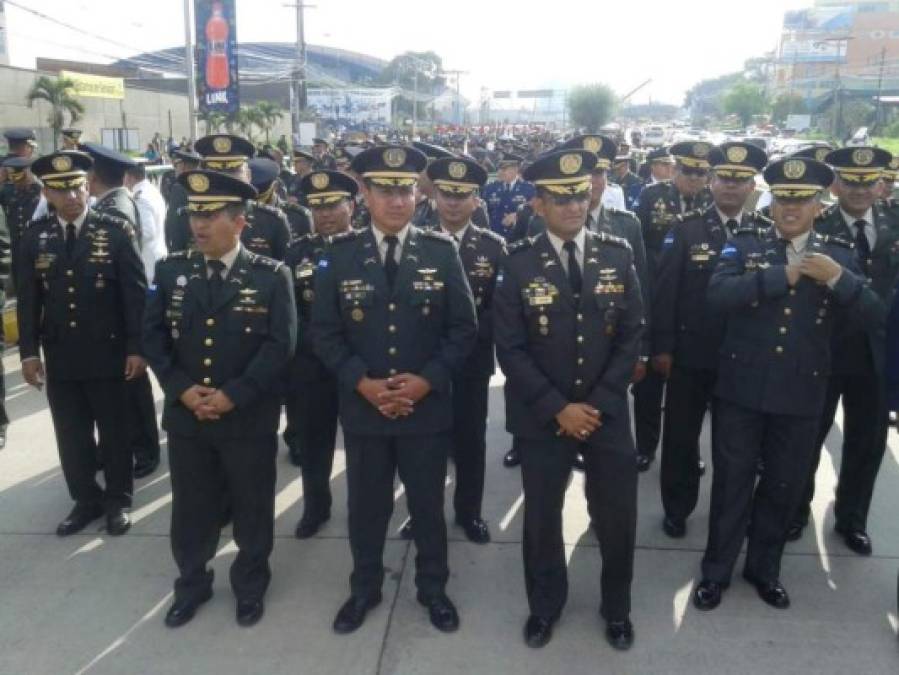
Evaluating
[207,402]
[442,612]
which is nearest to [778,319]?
[442,612]

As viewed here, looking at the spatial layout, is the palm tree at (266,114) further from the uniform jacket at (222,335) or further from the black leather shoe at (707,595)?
the black leather shoe at (707,595)

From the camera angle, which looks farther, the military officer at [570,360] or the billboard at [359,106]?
the billboard at [359,106]

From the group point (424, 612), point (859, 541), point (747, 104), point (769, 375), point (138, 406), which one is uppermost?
point (747, 104)

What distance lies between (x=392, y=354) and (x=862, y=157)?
2.57 meters

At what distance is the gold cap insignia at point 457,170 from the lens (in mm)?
4238

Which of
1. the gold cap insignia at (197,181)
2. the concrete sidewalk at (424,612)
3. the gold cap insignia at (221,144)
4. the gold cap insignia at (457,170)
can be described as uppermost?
the gold cap insignia at (221,144)

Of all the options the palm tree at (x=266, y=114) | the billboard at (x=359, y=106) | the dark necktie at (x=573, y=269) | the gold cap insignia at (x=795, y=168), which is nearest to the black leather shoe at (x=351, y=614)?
the dark necktie at (x=573, y=269)

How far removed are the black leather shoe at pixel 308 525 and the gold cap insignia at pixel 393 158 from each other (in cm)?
202

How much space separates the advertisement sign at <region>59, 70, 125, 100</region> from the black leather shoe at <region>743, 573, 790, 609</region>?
27.3m

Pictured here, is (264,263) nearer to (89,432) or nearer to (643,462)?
(89,432)

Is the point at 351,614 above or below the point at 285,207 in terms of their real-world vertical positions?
below

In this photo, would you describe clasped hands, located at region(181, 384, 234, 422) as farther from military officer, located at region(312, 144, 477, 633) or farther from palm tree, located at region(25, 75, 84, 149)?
palm tree, located at region(25, 75, 84, 149)

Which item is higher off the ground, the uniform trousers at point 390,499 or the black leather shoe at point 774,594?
the uniform trousers at point 390,499

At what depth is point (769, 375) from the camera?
3.34 meters
